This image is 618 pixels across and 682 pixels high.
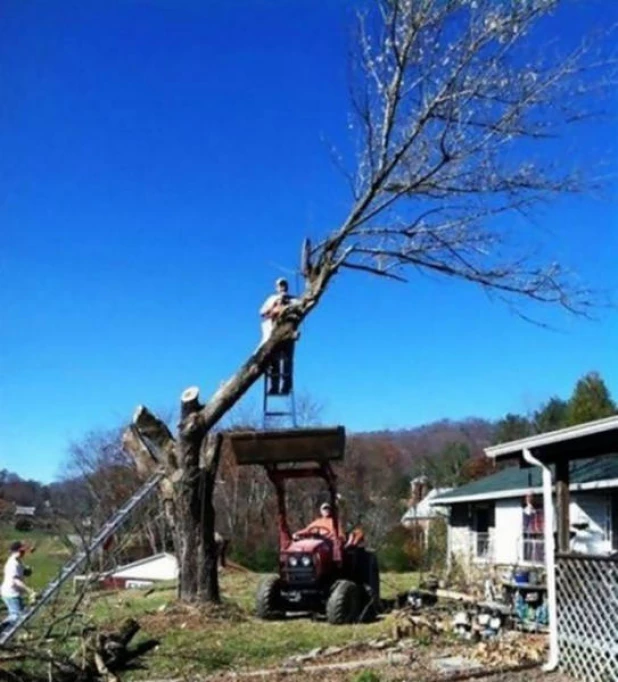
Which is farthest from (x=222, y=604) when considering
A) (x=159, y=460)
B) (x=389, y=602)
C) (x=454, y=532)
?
(x=454, y=532)

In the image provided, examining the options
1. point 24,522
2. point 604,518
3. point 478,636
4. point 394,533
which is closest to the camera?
point 24,522

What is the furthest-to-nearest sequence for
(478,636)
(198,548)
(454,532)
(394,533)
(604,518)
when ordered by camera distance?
(394,533) → (454,532) → (604,518) → (198,548) → (478,636)

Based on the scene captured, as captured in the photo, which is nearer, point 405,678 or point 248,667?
point 405,678

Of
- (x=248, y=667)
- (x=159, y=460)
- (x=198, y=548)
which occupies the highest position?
(x=159, y=460)

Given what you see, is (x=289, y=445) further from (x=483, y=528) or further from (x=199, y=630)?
(x=483, y=528)

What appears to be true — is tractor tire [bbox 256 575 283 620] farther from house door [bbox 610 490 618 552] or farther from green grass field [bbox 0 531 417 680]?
house door [bbox 610 490 618 552]

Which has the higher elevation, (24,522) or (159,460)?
(159,460)

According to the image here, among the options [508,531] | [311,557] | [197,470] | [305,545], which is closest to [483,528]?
[508,531]

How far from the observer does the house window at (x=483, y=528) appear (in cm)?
2366

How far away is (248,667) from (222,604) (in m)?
3.90

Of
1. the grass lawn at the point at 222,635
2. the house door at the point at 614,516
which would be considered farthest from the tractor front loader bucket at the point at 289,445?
the house door at the point at 614,516

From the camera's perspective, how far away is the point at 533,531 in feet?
66.4

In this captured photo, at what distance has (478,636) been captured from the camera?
10523mm

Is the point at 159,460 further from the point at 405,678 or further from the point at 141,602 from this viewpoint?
the point at 405,678
